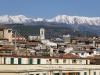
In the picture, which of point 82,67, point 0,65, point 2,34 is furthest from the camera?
point 2,34

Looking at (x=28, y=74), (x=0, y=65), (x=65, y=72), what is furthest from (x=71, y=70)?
(x=0, y=65)

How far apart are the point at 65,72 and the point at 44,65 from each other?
9.80 ft

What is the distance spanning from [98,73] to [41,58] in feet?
26.0

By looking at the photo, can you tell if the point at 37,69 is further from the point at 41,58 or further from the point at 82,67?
the point at 82,67

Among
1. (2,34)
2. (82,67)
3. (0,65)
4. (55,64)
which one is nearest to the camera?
(0,65)

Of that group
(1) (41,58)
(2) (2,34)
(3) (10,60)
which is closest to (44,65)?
(1) (41,58)

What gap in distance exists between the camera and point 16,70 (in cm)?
3481

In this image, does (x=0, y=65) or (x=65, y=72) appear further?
(x=65, y=72)

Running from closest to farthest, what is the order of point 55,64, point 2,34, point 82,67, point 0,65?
1. point 0,65
2. point 55,64
3. point 82,67
4. point 2,34

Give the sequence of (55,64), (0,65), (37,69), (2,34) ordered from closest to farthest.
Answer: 1. (0,65)
2. (37,69)
3. (55,64)
4. (2,34)

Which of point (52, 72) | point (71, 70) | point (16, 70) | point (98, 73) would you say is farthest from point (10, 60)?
point (98, 73)

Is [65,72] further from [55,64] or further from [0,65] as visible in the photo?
[0,65]

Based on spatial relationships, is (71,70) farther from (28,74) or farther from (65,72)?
(28,74)

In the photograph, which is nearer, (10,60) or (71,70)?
(10,60)
